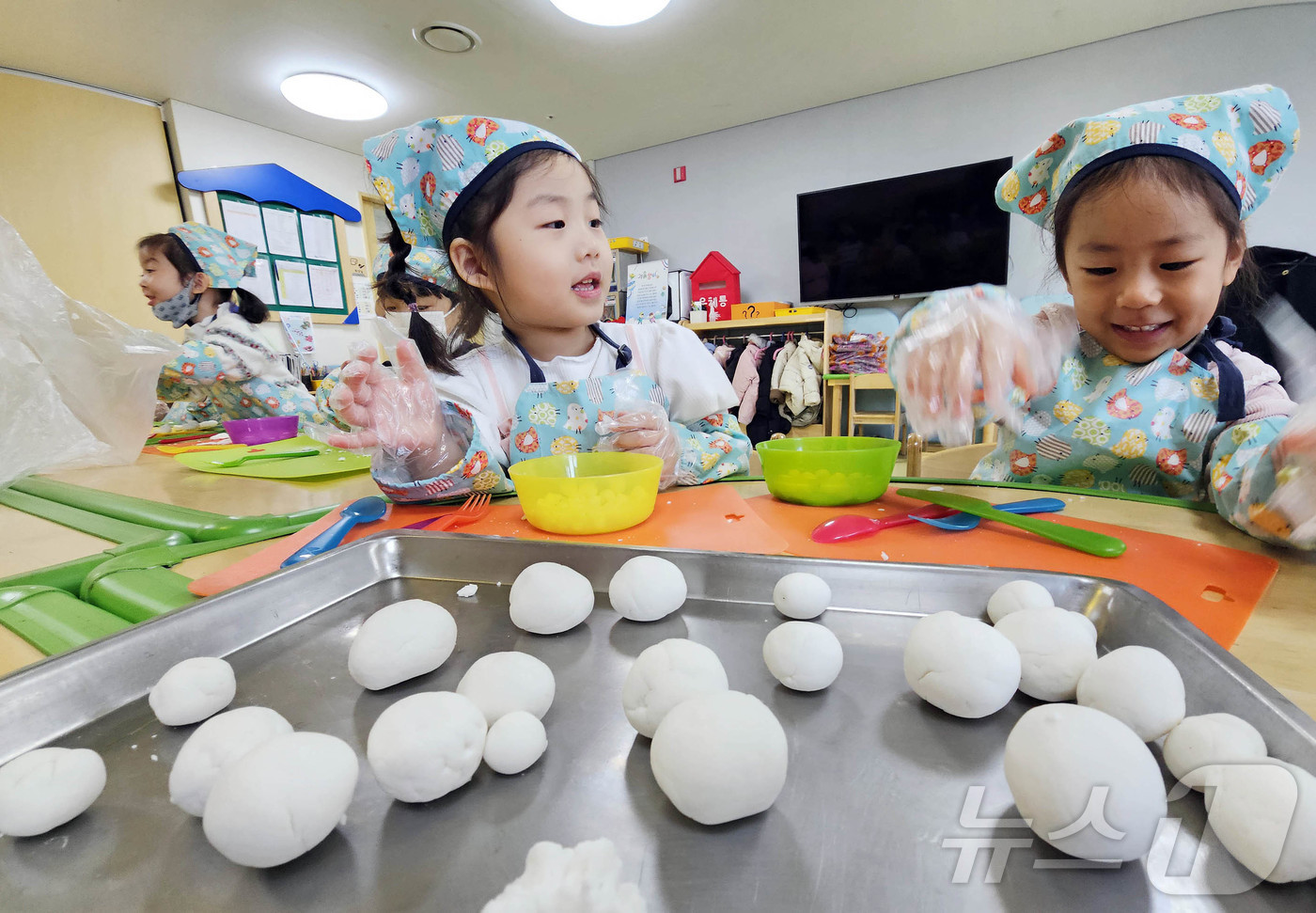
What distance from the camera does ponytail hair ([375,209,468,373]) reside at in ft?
3.43

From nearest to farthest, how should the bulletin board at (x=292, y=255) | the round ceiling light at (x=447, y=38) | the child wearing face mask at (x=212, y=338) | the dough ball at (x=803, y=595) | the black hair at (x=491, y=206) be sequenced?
the dough ball at (x=803, y=595)
the black hair at (x=491, y=206)
the child wearing face mask at (x=212, y=338)
the round ceiling light at (x=447, y=38)
the bulletin board at (x=292, y=255)

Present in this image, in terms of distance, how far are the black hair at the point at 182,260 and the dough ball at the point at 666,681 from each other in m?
2.64

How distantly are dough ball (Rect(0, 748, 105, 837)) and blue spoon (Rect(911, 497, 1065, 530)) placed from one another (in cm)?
69

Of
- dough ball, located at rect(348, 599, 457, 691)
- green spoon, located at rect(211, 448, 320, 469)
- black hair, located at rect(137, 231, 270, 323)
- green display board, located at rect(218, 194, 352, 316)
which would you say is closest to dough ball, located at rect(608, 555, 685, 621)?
dough ball, located at rect(348, 599, 457, 691)

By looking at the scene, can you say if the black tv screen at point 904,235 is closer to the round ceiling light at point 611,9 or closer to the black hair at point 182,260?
the round ceiling light at point 611,9

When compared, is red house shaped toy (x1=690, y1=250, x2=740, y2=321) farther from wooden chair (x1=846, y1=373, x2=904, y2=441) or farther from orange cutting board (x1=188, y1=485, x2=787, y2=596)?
orange cutting board (x1=188, y1=485, x2=787, y2=596)

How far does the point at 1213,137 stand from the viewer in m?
0.68

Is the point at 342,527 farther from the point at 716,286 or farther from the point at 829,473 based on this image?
the point at 716,286

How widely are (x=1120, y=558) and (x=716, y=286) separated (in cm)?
357

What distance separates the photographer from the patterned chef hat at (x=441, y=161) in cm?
88

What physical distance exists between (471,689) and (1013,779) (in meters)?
0.32

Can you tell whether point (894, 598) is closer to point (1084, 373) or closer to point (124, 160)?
point (1084, 373)

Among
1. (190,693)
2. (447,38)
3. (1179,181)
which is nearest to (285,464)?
(190,693)

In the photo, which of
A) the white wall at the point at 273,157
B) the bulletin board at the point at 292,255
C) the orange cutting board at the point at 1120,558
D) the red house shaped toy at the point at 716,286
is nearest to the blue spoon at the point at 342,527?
the orange cutting board at the point at 1120,558
